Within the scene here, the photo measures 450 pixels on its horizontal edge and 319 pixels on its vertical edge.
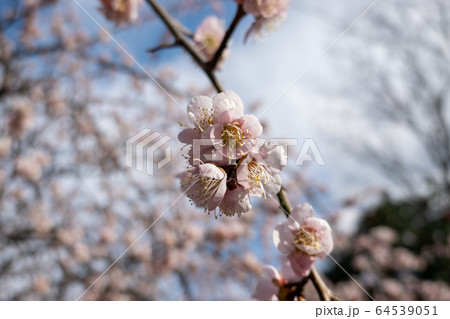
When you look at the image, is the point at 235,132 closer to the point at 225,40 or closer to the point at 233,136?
the point at 233,136

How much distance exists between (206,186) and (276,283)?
11.7 inches

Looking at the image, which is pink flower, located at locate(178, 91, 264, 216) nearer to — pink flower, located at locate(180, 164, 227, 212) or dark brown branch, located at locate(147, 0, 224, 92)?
pink flower, located at locate(180, 164, 227, 212)

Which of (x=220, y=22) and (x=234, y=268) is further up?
(x=220, y=22)

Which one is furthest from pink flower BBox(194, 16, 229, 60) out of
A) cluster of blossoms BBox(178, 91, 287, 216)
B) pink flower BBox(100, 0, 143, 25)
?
cluster of blossoms BBox(178, 91, 287, 216)

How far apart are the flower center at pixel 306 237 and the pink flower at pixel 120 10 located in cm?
113

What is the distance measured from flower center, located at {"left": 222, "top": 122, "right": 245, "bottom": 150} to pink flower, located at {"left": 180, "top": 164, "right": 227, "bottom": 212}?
0.05 meters

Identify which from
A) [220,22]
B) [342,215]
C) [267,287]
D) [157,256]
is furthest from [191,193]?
[342,215]

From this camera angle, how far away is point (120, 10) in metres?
1.40

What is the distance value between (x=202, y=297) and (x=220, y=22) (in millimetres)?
2918

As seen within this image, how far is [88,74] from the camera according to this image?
353 centimetres

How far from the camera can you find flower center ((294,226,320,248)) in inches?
28.5

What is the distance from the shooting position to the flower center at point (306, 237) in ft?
2.37

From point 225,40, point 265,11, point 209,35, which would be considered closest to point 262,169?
point 225,40
